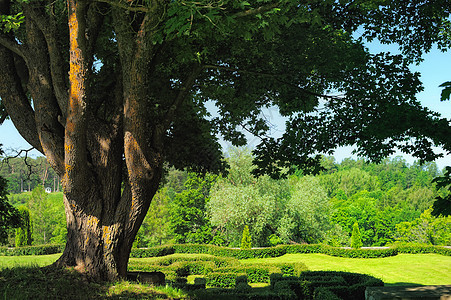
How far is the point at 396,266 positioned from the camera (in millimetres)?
22109

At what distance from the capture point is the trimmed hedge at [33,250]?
27672 mm

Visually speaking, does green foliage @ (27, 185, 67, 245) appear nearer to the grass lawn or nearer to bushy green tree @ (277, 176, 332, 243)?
bushy green tree @ (277, 176, 332, 243)

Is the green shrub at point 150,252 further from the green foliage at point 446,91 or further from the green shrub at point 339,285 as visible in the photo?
the green foliage at point 446,91

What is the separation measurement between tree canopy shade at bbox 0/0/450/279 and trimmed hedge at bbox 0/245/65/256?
798 inches

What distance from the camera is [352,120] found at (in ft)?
32.2

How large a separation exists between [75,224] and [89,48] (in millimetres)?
3255

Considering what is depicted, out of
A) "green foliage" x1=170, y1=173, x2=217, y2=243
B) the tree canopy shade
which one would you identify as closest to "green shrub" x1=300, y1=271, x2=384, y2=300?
the tree canopy shade

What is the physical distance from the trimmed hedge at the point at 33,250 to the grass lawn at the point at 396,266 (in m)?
14.7

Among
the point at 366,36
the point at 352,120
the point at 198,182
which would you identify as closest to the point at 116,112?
the point at 352,120

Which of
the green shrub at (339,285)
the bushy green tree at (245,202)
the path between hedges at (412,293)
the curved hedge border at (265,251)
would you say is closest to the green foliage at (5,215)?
the path between hedges at (412,293)

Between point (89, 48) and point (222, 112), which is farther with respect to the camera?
point (222, 112)

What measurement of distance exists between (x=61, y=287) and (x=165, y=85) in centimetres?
529

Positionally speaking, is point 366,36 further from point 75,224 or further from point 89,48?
point 75,224

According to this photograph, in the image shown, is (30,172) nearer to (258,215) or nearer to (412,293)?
(412,293)
